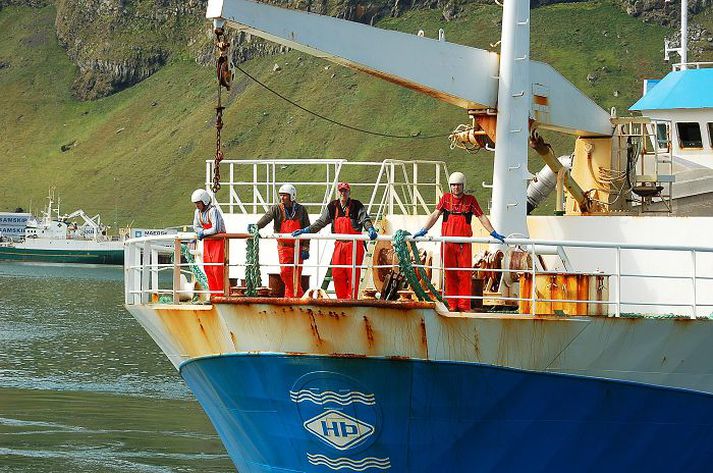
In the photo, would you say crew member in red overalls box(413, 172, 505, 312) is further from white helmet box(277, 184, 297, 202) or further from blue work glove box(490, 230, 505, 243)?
white helmet box(277, 184, 297, 202)

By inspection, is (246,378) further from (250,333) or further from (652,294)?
(652,294)

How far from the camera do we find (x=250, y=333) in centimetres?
1822

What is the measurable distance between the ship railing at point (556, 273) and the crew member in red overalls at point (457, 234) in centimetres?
10

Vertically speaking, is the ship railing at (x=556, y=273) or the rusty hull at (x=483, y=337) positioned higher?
the ship railing at (x=556, y=273)

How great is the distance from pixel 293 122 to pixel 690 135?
466ft

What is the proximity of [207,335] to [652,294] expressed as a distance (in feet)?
19.9

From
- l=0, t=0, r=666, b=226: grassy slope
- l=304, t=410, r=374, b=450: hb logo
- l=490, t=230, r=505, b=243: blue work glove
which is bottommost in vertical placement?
l=304, t=410, r=374, b=450: hb logo

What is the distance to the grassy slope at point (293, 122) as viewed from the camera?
15588 centimetres

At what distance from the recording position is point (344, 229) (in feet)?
62.4

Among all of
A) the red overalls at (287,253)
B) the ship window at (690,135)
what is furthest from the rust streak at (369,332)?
the ship window at (690,135)

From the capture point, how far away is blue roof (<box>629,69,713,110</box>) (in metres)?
25.2

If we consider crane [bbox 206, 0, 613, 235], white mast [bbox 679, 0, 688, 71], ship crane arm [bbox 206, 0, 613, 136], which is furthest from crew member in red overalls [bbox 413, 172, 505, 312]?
white mast [bbox 679, 0, 688, 71]

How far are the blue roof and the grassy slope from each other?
113 m

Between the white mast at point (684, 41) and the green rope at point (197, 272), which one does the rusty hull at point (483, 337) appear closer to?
the green rope at point (197, 272)
